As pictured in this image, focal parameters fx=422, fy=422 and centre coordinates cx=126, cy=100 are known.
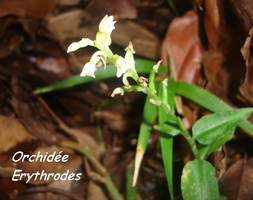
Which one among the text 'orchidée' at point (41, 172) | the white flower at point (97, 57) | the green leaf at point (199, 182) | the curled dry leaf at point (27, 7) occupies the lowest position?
the text 'orchidée' at point (41, 172)

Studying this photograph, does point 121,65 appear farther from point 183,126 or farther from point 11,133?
point 11,133

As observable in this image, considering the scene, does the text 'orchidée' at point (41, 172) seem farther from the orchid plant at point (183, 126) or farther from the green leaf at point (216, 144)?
the green leaf at point (216, 144)

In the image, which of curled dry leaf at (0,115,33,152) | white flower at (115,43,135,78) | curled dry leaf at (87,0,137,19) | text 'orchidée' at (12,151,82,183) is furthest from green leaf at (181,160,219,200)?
curled dry leaf at (87,0,137,19)

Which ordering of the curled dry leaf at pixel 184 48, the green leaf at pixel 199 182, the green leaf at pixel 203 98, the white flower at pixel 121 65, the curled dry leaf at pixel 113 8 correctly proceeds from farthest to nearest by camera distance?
1. the curled dry leaf at pixel 113 8
2. the curled dry leaf at pixel 184 48
3. the green leaf at pixel 203 98
4. the green leaf at pixel 199 182
5. the white flower at pixel 121 65

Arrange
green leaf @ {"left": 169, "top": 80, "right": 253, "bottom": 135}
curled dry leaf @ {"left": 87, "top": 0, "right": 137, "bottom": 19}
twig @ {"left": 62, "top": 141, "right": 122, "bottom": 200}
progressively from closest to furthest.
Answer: green leaf @ {"left": 169, "top": 80, "right": 253, "bottom": 135} → twig @ {"left": 62, "top": 141, "right": 122, "bottom": 200} → curled dry leaf @ {"left": 87, "top": 0, "right": 137, "bottom": 19}

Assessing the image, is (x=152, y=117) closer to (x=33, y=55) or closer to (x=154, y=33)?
(x=154, y=33)

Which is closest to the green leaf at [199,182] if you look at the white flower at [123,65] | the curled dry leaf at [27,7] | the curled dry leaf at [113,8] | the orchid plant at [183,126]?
the orchid plant at [183,126]

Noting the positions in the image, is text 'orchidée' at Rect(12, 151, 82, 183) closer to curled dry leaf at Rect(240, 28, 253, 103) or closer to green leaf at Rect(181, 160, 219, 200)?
green leaf at Rect(181, 160, 219, 200)
